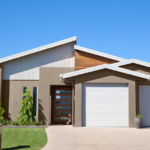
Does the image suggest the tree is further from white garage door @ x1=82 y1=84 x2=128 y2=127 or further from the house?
white garage door @ x1=82 y1=84 x2=128 y2=127

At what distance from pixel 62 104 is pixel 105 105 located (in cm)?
346

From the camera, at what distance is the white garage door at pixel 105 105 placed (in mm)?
14148

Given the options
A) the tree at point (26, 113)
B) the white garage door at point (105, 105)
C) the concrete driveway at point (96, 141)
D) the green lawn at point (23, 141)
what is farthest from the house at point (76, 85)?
the green lawn at point (23, 141)

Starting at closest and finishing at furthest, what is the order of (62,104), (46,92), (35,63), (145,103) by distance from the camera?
(145,103) → (46,92) → (35,63) → (62,104)

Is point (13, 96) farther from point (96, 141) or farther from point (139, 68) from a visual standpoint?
point (139, 68)

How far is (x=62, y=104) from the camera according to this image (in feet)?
53.8

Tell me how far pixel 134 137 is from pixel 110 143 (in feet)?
6.24

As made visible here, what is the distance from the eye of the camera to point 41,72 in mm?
15625

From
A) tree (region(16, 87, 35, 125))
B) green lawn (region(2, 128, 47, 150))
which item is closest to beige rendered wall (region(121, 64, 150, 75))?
tree (region(16, 87, 35, 125))

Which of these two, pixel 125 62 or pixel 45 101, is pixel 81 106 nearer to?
pixel 45 101

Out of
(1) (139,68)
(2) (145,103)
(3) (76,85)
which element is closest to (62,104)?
(3) (76,85)

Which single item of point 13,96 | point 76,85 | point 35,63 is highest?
point 35,63

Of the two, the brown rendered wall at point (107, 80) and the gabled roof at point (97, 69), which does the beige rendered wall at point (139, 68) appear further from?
the gabled roof at point (97, 69)

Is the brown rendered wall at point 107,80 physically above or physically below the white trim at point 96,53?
below
